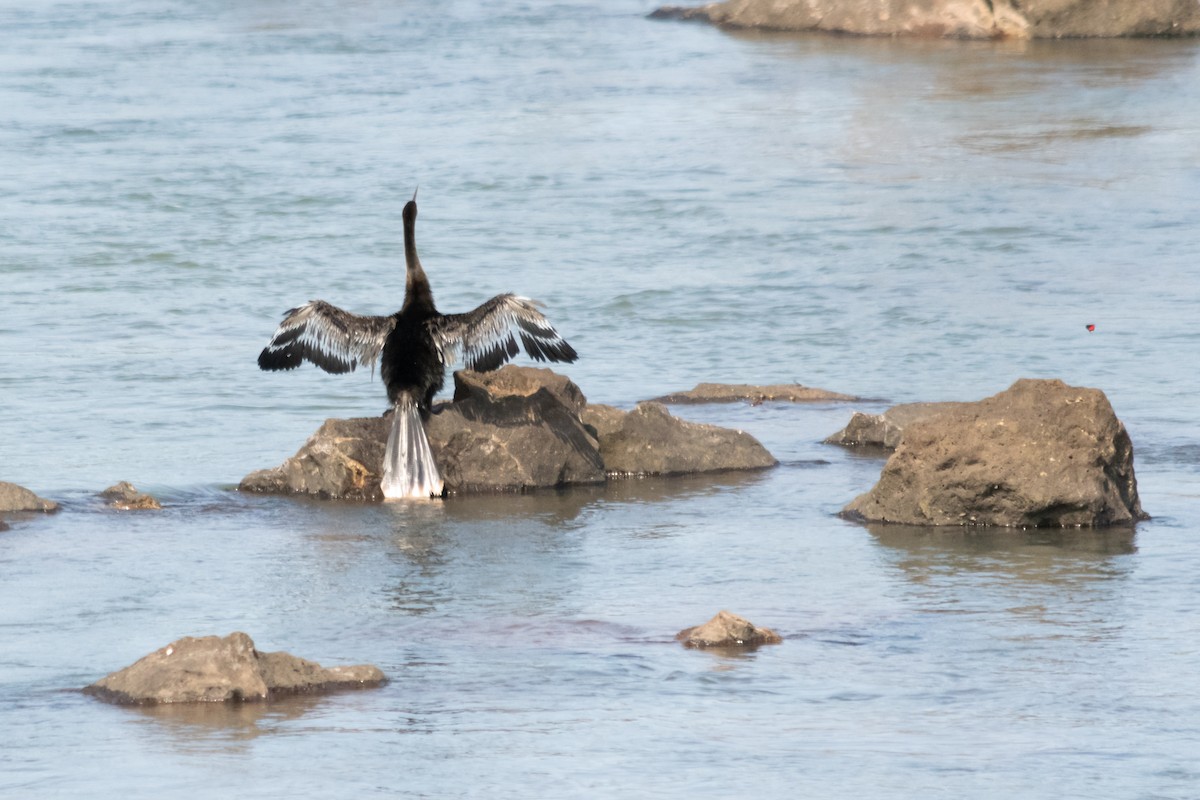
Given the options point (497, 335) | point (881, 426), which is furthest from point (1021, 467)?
point (497, 335)

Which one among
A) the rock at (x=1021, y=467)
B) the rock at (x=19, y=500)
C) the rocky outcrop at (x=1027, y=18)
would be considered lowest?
the rock at (x=19, y=500)

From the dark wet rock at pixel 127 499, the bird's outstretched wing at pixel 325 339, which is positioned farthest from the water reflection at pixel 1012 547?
the dark wet rock at pixel 127 499

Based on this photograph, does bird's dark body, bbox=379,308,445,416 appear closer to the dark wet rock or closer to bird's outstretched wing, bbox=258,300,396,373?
bird's outstretched wing, bbox=258,300,396,373

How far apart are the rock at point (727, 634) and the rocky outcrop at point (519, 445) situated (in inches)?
138

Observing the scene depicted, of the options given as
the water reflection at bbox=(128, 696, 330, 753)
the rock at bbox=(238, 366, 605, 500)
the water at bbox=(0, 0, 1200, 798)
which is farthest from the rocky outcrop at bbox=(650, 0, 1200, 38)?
the water reflection at bbox=(128, 696, 330, 753)

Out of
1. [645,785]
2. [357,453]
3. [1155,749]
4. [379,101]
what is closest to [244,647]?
[645,785]

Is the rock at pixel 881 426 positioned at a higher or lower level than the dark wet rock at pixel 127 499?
higher

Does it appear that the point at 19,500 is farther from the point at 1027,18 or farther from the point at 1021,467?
the point at 1027,18

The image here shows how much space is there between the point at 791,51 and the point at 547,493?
26592mm

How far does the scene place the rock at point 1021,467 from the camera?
1066 cm

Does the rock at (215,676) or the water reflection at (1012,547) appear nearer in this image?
the rock at (215,676)

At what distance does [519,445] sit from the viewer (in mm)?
11930

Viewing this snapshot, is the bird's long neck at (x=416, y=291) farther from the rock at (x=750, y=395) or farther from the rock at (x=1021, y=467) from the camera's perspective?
the rock at (x=1021, y=467)

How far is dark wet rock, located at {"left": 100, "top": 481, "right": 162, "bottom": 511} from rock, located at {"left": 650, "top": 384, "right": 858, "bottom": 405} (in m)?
4.12
